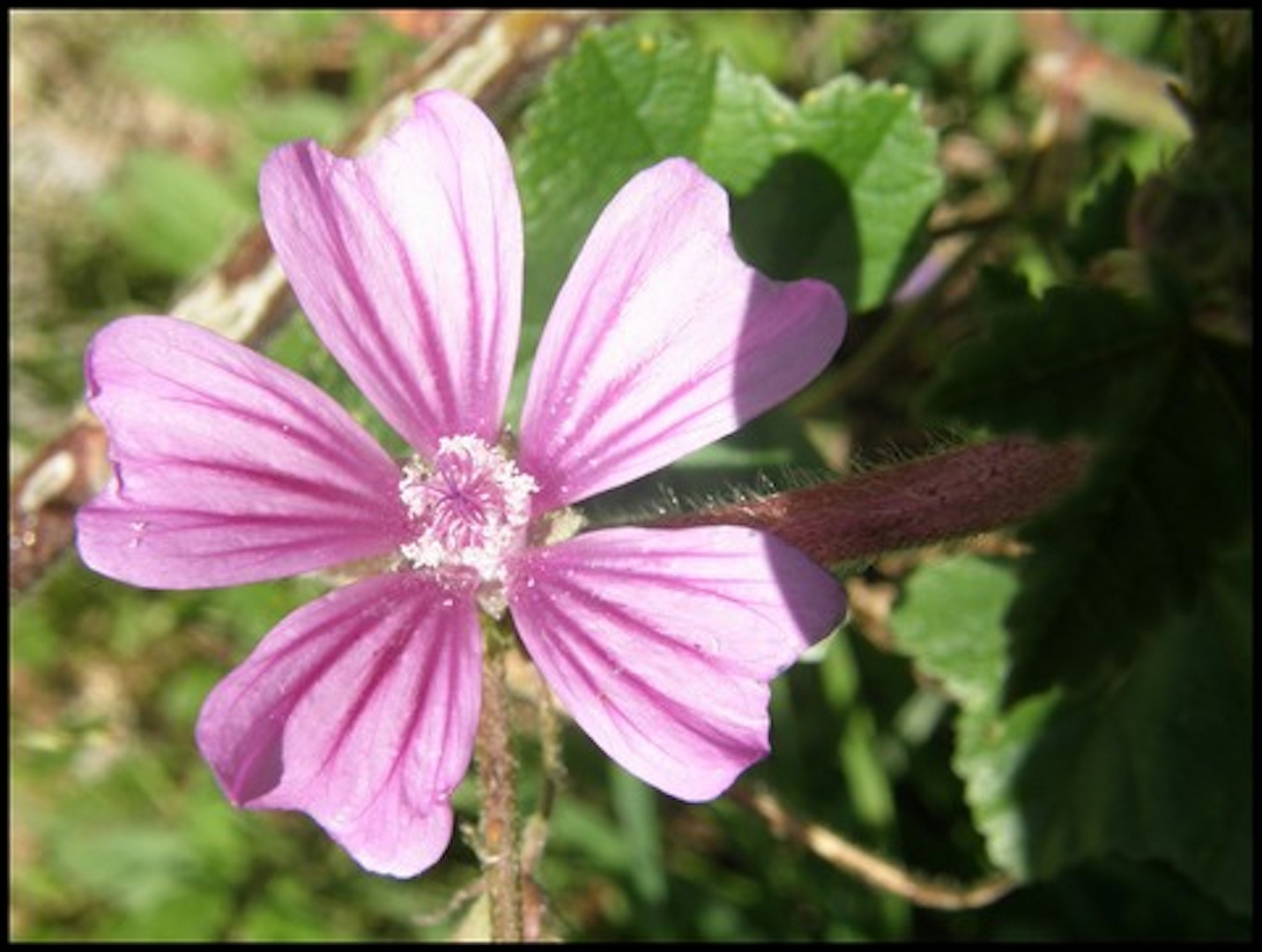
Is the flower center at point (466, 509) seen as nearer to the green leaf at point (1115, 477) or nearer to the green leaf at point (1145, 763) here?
the green leaf at point (1115, 477)

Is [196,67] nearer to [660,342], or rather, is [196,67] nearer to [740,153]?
[740,153]

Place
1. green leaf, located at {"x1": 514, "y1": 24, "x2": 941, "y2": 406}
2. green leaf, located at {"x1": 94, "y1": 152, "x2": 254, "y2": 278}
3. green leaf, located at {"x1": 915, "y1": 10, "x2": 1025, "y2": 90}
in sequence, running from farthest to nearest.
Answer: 1. green leaf, located at {"x1": 94, "y1": 152, "x2": 254, "y2": 278}
2. green leaf, located at {"x1": 915, "y1": 10, "x2": 1025, "y2": 90}
3. green leaf, located at {"x1": 514, "y1": 24, "x2": 941, "y2": 406}

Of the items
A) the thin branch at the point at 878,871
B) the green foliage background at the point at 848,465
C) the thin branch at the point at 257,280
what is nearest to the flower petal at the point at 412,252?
the green foliage background at the point at 848,465

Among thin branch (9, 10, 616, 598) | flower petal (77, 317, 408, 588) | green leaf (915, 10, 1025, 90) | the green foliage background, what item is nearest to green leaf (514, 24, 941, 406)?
the green foliage background

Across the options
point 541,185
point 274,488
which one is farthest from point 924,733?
point 274,488

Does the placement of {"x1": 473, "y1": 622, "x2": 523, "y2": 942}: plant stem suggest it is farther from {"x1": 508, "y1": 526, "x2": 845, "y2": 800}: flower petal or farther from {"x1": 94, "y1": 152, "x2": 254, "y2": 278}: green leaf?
{"x1": 94, "y1": 152, "x2": 254, "y2": 278}: green leaf

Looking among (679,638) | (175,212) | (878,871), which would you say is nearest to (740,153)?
(679,638)

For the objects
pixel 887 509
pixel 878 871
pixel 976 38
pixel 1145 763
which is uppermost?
pixel 887 509
